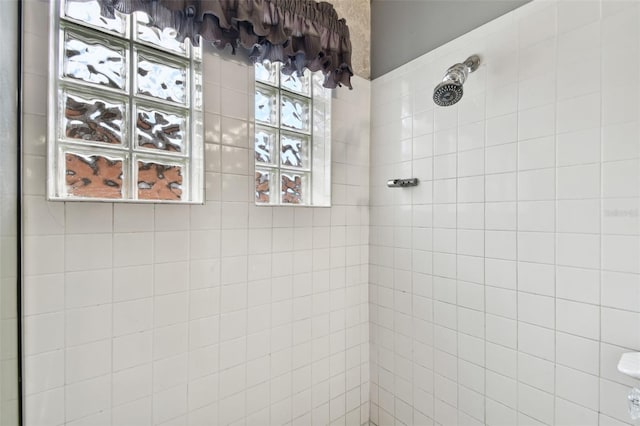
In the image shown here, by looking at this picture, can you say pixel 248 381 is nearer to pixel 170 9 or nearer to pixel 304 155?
pixel 304 155

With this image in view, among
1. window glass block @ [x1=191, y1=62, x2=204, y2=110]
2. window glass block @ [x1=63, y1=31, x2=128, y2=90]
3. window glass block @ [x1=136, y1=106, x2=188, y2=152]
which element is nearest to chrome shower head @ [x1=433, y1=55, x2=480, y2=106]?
window glass block @ [x1=191, y1=62, x2=204, y2=110]

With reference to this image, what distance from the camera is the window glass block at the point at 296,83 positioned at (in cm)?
163

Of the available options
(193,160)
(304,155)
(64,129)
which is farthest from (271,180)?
(64,129)

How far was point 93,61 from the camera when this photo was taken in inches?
43.3

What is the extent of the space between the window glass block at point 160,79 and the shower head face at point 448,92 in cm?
111

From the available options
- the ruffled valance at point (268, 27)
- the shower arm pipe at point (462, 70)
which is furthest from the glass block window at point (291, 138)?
the shower arm pipe at point (462, 70)

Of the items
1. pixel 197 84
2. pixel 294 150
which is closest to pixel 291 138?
pixel 294 150

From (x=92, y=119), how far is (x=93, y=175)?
0.21 metres

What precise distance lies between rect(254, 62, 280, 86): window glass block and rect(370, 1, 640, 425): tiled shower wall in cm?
68

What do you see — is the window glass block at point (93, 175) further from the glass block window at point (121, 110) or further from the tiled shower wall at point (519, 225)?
the tiled shower wall at point (519, 225)

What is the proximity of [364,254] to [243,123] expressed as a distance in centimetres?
107

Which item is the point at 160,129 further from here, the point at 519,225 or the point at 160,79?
the point at 519,225

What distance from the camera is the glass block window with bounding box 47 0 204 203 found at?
1039 millimetres

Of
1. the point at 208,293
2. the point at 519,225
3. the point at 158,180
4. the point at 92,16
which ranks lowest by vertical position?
the point at 208,293
